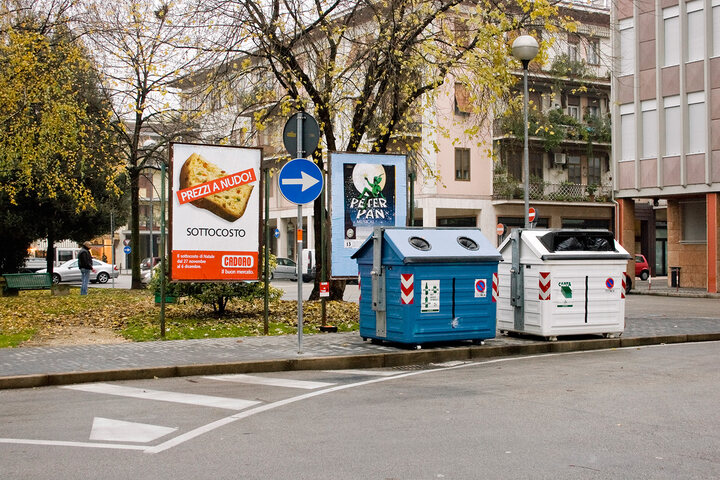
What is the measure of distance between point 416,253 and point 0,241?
28.8 m

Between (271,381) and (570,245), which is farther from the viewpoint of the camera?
(570,245)

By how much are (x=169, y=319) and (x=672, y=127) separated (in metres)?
24.6

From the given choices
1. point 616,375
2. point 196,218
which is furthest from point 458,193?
point 616,375

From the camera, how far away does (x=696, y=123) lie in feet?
111

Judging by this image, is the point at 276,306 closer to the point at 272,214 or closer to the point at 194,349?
the point at 194,349

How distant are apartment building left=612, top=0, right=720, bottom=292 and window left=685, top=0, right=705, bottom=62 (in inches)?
1.5

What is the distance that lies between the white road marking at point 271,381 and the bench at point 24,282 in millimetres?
18803

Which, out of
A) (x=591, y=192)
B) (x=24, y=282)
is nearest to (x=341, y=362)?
(x=24, y=282)

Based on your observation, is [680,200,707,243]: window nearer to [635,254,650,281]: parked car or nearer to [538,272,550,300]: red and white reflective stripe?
[635,254,650,281]: parked car

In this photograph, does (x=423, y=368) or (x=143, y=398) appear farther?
(x=423, y=368)

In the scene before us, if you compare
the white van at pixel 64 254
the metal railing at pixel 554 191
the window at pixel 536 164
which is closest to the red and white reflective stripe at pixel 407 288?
the metal railing at pixel 554 191

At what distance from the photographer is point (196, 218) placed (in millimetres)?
14219

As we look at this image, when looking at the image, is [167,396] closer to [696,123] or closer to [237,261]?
[237,261]

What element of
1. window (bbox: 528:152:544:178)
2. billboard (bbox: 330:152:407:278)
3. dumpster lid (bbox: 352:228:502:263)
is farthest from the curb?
window (bbox: 528:152:544:178)
